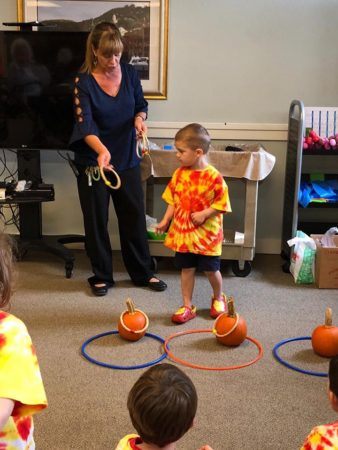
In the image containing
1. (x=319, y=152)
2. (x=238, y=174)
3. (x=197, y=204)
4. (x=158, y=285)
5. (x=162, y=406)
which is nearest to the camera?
(x=162, y=406)

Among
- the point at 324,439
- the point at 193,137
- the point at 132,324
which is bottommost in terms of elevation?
the point at 132,324

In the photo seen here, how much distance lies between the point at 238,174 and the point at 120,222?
755 millimetres

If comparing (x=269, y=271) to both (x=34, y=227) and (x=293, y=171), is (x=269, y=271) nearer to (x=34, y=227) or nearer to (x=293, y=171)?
(x=293, y=171)

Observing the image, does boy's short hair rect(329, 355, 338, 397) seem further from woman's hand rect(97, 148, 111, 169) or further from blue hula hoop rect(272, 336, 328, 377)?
woman's hand rect(97, 148, 111, 169)

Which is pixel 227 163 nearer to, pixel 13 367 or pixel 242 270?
pixel 242 270

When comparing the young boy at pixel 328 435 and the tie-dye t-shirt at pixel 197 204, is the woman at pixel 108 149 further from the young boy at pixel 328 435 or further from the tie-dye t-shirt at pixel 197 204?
the young boy at pixel 328 435

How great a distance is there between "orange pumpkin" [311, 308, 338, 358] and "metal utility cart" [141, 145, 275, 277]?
3.74 feet

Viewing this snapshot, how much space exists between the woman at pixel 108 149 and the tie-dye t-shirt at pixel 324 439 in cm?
198

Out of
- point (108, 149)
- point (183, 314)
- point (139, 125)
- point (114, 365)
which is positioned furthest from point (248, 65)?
point (114, 365)

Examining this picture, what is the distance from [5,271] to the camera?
1210 millimetres

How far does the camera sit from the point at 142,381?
1286 millimetres

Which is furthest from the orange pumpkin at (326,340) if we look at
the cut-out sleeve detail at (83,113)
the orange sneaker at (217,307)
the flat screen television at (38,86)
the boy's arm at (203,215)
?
the flat screen television at (38,86)

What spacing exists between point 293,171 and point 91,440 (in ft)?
7.75

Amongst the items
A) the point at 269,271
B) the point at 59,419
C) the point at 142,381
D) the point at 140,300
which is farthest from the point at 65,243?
the point at 142,381
